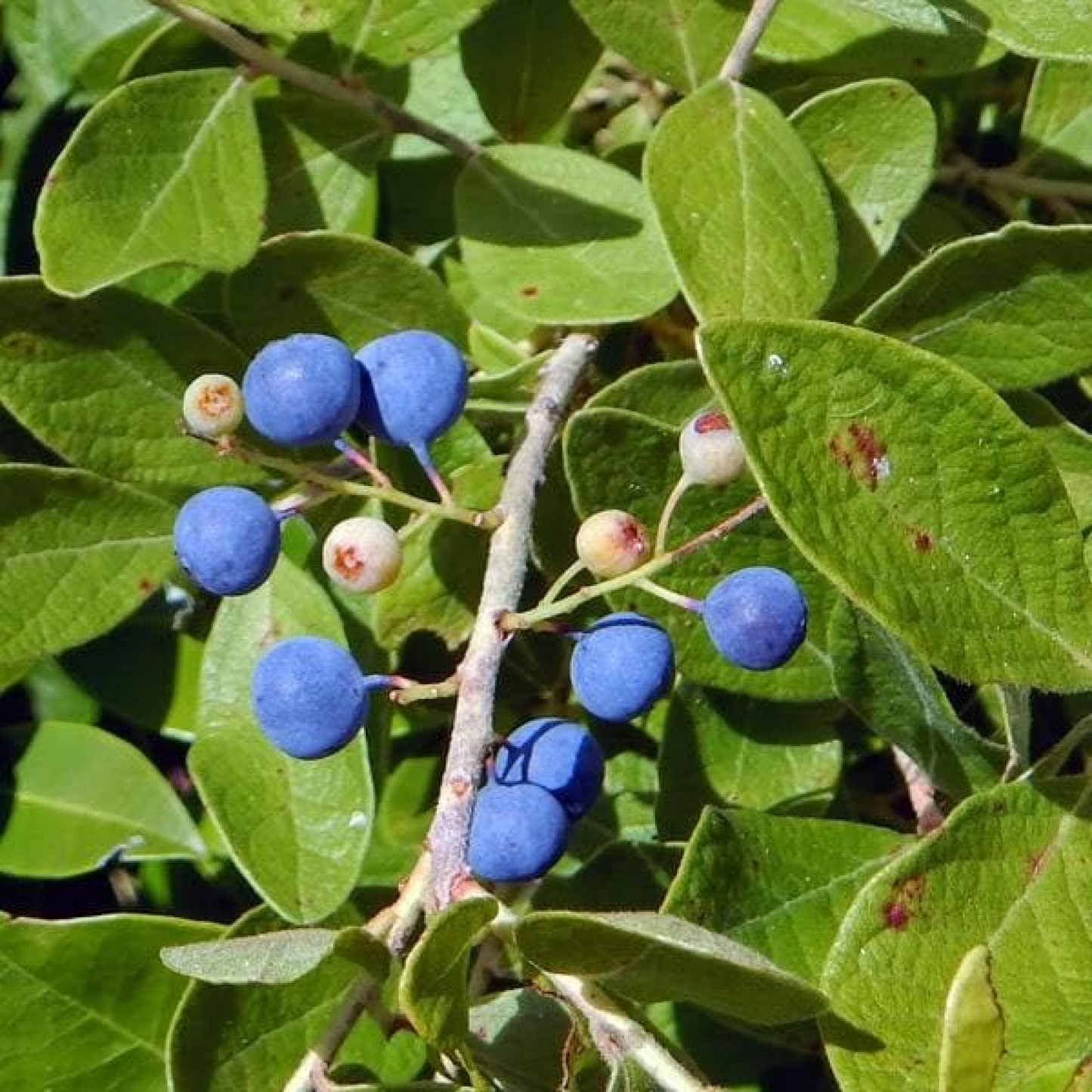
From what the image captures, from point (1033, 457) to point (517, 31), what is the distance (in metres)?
0.95

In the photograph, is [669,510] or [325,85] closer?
[669,510]

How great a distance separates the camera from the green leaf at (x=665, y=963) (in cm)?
122

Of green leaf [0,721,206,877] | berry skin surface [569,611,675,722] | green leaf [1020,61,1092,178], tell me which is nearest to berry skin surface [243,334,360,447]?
berry skin surface [569,611,675,722]

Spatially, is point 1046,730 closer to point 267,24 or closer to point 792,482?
point 792,482

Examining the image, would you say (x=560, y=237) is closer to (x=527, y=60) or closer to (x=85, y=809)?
(x=527, y=60)

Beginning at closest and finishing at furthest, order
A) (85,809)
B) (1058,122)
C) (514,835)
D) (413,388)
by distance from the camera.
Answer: (514,835) → (413,388) → (85,809) → (1058,122)

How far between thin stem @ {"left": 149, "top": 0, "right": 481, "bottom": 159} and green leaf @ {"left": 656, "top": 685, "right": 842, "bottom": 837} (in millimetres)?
651

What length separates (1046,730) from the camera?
7.03 feet

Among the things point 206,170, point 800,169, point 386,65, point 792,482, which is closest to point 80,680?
point 206,170

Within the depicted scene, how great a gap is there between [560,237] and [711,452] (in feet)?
1.65

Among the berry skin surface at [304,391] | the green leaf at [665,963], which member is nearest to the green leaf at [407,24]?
the berry skin surface at [304,391]

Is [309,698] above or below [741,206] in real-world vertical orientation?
below

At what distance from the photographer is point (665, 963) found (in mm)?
1284

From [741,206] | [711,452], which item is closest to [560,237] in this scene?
[741,206]
